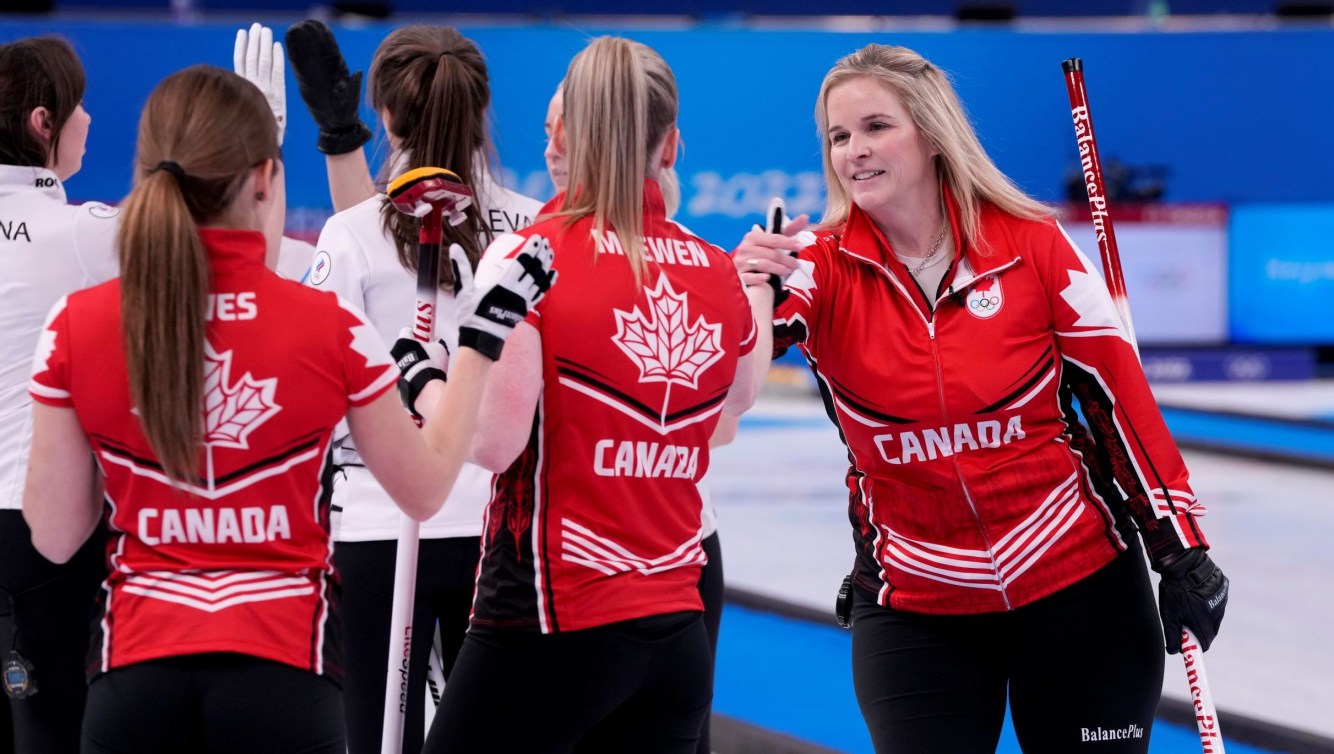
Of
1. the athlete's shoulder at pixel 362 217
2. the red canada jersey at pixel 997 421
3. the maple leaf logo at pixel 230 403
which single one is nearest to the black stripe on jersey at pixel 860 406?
the red canada jersey at pixel 997 421

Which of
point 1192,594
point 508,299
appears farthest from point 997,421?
point 508,299

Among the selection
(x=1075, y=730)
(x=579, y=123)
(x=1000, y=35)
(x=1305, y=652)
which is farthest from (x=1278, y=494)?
(x=579, y=123)

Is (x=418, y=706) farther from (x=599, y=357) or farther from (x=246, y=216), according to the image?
(x=246, y=216)

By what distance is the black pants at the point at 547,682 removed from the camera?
2.00 meters

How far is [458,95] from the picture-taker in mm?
2697

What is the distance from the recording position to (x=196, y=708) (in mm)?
1732

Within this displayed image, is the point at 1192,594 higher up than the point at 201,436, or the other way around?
the point at 201,436

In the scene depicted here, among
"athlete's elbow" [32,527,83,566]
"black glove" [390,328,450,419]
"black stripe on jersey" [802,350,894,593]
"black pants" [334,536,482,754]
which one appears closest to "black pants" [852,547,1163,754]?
"black stripe on jersey" [802,350,894,593]

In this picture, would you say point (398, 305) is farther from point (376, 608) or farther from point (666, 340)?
point (666, 340)

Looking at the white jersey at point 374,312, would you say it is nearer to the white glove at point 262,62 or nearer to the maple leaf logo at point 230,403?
the white glove at point 262,62

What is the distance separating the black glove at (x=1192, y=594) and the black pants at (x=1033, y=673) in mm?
31

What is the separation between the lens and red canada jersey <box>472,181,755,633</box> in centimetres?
198

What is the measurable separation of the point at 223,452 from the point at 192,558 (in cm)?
13

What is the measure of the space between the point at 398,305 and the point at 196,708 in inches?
42.6
